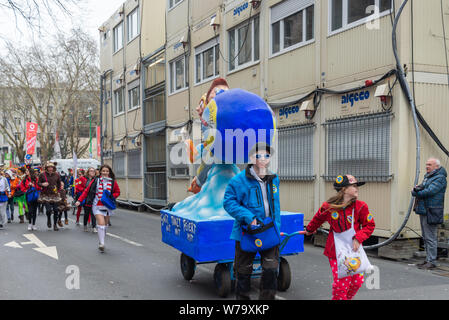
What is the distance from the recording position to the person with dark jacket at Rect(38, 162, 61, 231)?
12773 mm

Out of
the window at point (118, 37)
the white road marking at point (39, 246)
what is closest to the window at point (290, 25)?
the white road marking at point (39, 246)

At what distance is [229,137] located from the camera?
639 centimetres

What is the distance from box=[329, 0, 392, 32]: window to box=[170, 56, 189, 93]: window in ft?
28.2

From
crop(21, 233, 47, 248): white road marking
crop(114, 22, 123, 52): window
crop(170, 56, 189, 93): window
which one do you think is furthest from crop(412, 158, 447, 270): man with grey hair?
crop(114, 22, 123, 52): window

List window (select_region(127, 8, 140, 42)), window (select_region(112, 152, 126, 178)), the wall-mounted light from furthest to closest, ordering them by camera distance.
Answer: window (select_region(112, 152, 126, 178)) < window (select_region(127, 8, 140, 42)) < the wall-mounted light

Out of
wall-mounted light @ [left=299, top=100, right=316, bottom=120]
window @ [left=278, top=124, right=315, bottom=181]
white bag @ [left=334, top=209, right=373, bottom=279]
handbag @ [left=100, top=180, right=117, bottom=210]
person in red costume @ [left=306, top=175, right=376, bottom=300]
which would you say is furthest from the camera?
window @ [left=278, top=124, right=315, bottom=181]

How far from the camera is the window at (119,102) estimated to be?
2623cm

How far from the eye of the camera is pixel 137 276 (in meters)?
7.29

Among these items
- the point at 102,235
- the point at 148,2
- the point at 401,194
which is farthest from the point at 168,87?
the point at 401,194

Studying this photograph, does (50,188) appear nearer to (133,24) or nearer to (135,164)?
(135,164)

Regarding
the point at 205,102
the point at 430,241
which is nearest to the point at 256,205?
the point at 205,102

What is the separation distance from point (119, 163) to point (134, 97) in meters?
4.19

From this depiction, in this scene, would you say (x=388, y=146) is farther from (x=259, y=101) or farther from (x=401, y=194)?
(x=259, y=101)

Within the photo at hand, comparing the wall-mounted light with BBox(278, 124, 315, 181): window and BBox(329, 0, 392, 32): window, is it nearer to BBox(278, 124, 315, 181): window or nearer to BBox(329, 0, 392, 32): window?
BBox(278, 124, 315, 181): window
